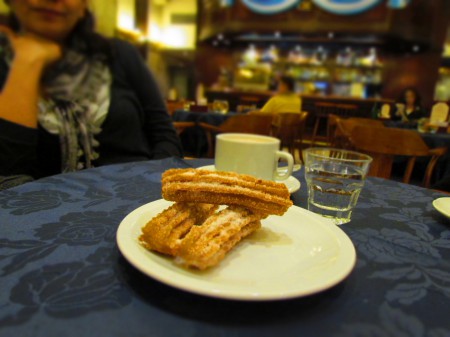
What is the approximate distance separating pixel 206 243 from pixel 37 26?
1229 mm

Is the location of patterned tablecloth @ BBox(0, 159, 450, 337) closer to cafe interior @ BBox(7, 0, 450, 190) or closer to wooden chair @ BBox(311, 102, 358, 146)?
cafe interior @ BBox(7, 0, 450, 190)

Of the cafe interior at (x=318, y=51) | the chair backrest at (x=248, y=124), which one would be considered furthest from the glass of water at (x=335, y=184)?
the cafe interior at (x=318, y=51)

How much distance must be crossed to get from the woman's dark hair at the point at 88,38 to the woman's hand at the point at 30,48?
9 cm

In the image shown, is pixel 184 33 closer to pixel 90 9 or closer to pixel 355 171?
pixel 90 9

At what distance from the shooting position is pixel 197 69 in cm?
1018

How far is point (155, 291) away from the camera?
1.18 feet

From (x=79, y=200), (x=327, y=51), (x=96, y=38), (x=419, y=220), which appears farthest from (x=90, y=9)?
(x=327, y=51)

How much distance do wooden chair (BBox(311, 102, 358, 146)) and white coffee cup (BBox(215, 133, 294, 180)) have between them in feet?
19.4

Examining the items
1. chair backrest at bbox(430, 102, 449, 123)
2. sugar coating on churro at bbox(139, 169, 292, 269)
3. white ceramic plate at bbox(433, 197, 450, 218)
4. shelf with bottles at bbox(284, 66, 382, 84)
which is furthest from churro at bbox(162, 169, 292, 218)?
shelf with bottles at bbox(284, 66, 382, 84)

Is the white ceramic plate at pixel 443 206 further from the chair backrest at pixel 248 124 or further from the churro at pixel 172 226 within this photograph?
the chair backrest at pixel 248 124

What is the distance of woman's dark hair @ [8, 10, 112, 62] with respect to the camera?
130 cm

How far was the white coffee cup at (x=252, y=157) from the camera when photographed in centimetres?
78

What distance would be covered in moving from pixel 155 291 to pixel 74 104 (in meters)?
1.09

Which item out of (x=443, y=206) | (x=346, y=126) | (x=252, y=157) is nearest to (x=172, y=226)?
(x=252, y=157)
